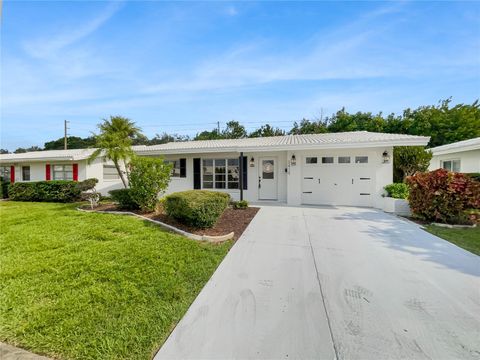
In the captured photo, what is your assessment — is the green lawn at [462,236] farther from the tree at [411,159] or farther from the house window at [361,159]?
the tree at [411,159]

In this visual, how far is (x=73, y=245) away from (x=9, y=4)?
5.15 m

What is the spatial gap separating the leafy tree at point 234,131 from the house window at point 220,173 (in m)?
23.7

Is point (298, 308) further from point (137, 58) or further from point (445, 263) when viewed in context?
point (137, 58)

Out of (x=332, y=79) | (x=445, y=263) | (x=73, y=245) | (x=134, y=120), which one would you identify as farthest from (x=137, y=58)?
(x=445, y=263)

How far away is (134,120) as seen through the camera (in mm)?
12266

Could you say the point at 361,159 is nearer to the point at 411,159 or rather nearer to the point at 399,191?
the point at 399,191

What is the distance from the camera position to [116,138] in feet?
35.1

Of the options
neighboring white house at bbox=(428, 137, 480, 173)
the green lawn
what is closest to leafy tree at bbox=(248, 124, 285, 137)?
neighboring white house at bbox=(428, 137, 480, 173)

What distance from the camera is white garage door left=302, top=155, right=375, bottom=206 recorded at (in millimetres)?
10039

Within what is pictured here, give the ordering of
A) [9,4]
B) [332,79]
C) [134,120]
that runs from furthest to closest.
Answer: [332,79] → [134,120] → [9,4]

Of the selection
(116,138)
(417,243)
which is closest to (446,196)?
(417,243)

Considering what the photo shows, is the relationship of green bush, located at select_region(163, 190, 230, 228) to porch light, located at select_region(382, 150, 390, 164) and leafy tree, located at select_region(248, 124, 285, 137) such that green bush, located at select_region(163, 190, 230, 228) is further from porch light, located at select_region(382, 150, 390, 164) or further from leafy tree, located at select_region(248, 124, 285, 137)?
leafy tree, located at select_region(248, 124, 285, 137)

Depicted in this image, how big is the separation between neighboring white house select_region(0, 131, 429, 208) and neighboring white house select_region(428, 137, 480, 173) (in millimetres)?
4297

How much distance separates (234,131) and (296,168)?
87.3 ft
